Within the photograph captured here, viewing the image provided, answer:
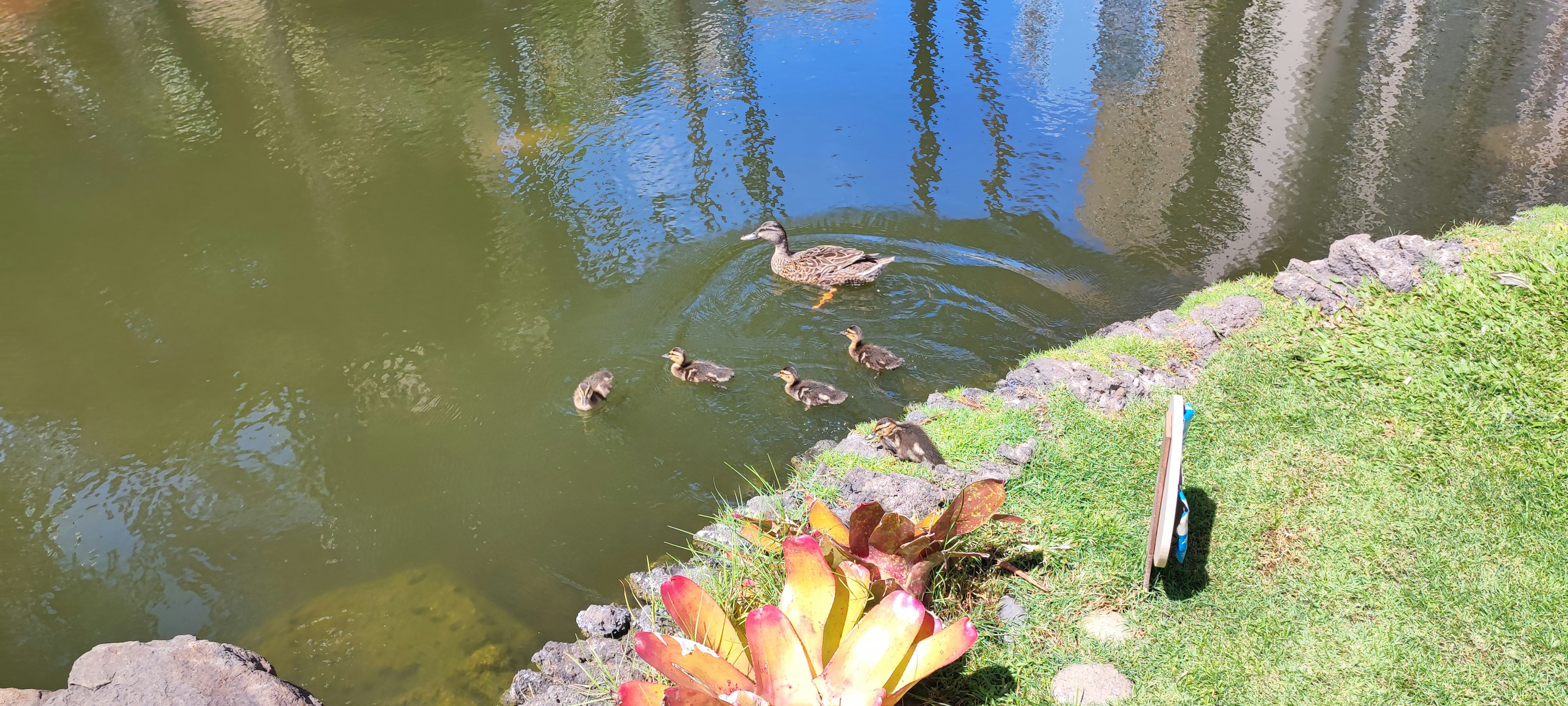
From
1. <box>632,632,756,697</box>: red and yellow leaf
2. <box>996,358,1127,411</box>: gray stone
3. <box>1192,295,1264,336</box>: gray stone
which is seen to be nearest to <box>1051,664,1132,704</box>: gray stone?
<box>632,632,756,697</box>: red and yellow leaf

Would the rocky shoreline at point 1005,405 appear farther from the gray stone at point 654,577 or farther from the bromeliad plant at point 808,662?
the bromeliad plant at point 808,662

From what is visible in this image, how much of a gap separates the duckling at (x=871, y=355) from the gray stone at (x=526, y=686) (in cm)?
312

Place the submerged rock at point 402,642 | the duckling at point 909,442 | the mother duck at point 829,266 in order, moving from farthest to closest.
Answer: the mother duck at point 829,266 → the submerged rock at point 402,642 → the duckling at point 909,442

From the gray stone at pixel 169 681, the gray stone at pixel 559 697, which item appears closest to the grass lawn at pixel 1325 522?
the gray stone at pixel 559 697

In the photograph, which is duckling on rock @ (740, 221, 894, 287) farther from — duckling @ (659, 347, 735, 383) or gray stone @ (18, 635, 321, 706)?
gray stone @ (18, 635, 321, 706)

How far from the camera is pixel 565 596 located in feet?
16.5

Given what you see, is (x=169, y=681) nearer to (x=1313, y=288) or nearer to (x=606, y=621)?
(x=606, y=621)

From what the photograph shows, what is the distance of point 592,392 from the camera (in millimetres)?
6285

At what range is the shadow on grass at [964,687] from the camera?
315 cm

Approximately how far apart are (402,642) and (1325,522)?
450cm

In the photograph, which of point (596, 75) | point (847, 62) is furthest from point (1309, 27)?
point (596, 75)

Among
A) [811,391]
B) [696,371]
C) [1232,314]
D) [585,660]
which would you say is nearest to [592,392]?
[696,371]

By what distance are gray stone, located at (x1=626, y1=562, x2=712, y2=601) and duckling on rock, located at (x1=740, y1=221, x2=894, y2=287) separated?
129 inches

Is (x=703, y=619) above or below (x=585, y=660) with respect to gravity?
above
